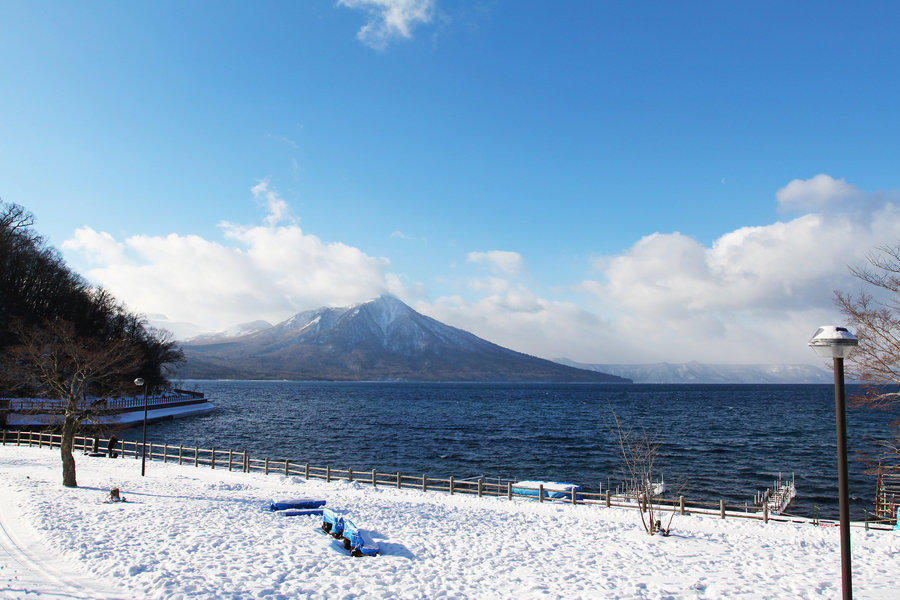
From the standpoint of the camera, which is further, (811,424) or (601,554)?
(811,424)

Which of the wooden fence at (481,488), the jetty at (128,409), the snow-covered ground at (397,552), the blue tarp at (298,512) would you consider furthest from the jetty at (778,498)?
the jetty at (128,409)

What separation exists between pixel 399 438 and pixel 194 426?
31111mm

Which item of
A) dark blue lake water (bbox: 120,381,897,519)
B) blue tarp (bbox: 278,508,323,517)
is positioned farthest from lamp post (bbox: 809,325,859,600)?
dark blue lake water (bbox: 120,381,897,519)

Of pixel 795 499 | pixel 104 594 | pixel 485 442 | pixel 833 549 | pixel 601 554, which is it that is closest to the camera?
pixel 104 594

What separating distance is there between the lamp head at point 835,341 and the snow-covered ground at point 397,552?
7183mm

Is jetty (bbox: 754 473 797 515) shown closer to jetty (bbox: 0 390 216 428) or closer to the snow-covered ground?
the snow-covered ground

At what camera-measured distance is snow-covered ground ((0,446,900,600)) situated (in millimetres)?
11609

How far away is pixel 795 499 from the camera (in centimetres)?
3428

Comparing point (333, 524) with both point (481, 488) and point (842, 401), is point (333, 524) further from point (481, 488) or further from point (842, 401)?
point (842, 401)

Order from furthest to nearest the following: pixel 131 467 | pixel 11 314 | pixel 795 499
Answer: pixel 11 314 → pixel 795 499 → pixel 131 467

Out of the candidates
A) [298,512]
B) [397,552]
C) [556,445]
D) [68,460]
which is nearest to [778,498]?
[556,445]

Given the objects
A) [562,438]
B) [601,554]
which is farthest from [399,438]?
[601,554]

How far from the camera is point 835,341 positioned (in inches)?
320

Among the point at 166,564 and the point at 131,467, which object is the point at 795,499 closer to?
the point at 166,564
